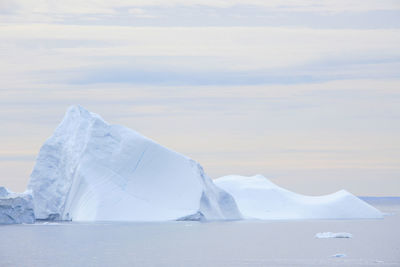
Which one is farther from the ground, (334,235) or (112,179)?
(112,179)

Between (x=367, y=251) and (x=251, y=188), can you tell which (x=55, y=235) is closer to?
(x=367, y=251)

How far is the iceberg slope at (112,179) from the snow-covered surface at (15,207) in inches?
53.5

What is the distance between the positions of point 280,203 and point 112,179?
1334 centimetres

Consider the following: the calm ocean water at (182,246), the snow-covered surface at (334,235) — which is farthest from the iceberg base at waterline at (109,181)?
the snow-covered surface at (334,235)

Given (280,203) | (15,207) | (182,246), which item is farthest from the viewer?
(280,203)

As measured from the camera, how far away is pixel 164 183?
4075 centimetres

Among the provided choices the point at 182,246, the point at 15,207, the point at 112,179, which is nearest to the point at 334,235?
the point at 182,246

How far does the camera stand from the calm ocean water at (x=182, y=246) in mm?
25406

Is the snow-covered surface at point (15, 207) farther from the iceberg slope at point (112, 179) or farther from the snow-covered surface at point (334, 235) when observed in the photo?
the snow-covered surface at point (334, 235)

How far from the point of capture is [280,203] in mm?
49500

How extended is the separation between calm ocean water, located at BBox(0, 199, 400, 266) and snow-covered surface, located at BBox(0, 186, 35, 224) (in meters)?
0.66

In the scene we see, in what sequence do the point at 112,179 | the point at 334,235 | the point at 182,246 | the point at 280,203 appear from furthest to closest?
the point at 280,203
the point at 112,179
the point at 334,235
the point at 182,246

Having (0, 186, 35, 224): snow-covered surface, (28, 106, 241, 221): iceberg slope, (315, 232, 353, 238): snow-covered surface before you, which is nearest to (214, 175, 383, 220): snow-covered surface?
(28, 106, 241, 221): iceberg slope

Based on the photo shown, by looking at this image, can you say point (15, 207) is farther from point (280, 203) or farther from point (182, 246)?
point (280, 203)
